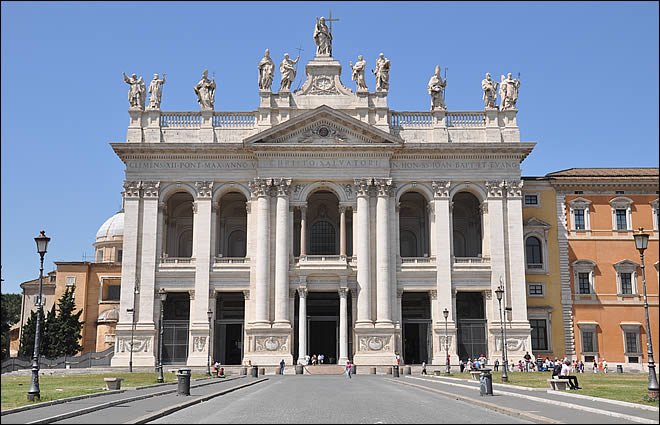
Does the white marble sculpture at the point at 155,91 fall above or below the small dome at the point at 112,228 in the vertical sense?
above

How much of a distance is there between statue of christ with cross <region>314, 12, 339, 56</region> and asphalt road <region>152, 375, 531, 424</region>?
3961 centimetres

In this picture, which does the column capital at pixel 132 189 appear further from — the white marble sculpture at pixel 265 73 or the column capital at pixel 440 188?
the column capital at pixel 440 188

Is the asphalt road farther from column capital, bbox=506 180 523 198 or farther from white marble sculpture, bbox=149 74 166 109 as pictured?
white marble sculpture, bbox=149 74 166 109

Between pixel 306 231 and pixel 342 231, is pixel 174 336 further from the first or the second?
pixel 342 231

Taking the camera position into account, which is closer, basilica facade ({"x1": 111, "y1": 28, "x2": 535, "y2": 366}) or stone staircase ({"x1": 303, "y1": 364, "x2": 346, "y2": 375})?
stone staircase ({"x1": 303, "y1": 364, "x2": 346, "y2": 375})

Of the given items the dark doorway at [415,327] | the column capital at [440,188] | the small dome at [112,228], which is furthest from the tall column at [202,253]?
the small dome at [112,228]

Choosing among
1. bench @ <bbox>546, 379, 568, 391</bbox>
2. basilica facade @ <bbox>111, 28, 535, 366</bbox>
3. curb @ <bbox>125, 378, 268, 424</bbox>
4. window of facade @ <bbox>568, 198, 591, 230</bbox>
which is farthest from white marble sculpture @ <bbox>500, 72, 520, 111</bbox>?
curb @ <bbox>125, 378, 268, 424</bbox>

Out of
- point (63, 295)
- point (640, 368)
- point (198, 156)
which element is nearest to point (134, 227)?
point (198, 156)

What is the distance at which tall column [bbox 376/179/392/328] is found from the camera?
194 ft

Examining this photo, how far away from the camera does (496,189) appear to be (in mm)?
61562

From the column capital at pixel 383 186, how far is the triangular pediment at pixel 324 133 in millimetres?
2774

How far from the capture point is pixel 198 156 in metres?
62.2

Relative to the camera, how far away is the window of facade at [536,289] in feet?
205

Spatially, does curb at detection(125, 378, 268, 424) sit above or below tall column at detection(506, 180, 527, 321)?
below
